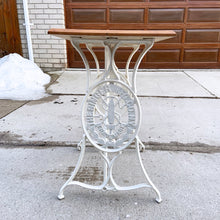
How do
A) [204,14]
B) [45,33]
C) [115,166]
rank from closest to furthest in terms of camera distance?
[115,166] < [204,14] < [45,33]

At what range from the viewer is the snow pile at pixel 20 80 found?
4086mm

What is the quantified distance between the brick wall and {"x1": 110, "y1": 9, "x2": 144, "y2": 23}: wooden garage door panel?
1208mm

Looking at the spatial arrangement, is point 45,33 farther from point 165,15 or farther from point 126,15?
point 165,15

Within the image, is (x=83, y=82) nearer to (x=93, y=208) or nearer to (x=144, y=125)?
(x=144, y=125)

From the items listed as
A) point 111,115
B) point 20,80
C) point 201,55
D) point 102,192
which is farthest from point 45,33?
point 102,192

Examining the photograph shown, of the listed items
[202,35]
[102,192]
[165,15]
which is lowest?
[102,192]

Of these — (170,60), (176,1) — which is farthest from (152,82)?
(176,1)

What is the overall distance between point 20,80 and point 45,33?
1656mm

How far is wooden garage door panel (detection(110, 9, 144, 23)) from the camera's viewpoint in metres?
5.43

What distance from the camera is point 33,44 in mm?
5656

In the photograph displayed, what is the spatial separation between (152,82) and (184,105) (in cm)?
137

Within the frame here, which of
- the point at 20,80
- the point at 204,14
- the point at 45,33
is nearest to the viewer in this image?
the point at 20,80

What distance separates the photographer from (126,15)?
546 centimetres

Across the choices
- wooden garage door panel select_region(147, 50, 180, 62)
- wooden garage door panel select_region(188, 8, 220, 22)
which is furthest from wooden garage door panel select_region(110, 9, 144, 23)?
wooden garage door panel select_region(188, 8, 220, 22)
